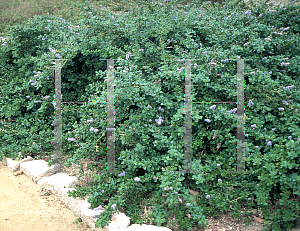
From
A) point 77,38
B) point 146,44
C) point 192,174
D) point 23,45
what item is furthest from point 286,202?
point 23,45

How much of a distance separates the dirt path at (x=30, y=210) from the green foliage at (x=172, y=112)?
26 cm

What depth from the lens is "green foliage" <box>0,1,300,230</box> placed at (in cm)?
222

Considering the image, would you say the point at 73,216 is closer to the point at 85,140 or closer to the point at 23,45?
the point at 85,140

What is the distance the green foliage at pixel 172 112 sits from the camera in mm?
2223

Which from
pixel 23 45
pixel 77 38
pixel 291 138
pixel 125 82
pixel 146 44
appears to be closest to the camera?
pixel 291 138

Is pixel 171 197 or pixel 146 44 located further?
pixel 146 44

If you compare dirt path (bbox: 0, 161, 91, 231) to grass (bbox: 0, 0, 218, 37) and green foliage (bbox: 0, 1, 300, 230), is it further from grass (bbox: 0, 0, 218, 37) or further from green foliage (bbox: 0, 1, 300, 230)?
grass (bbox: 0, 0, 218, 37)

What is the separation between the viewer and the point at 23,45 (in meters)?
4.12

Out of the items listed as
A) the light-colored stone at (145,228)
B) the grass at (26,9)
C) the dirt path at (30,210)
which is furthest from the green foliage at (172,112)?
the grass at (26,9)

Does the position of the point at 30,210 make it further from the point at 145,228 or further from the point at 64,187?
the point at 145,228

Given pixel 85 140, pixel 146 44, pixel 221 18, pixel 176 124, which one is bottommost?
pixel 85 140

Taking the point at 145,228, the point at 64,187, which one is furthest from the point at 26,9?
the point at 145,228

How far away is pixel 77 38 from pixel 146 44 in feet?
3.29

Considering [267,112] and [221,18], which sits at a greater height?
[221,18]
